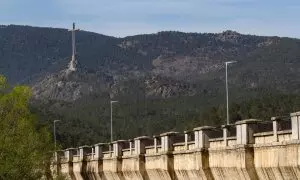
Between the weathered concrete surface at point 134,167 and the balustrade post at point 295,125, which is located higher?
the balustrade post at point 295,125

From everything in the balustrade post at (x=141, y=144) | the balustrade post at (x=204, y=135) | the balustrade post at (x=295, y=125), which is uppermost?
the balustrade post at (x=295, y=125)

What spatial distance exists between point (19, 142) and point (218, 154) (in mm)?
20789

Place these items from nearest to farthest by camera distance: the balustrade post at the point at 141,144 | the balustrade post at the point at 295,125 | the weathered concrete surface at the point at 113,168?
the balustrade post at the point at 295,125 → the balustrade post at the point at 141,144 → the weathered concrete surface at the point at 113,168

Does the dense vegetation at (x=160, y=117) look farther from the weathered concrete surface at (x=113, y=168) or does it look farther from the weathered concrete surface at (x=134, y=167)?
the weathered concrete surface at (x=134, y=167)

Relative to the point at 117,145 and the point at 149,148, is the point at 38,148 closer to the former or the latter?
the point at 117,145

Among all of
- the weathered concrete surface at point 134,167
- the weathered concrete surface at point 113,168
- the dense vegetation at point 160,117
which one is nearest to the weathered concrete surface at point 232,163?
the weathered concrete surface at point 134,167

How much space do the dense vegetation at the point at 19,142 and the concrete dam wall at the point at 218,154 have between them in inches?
197

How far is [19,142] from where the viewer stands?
145 feet

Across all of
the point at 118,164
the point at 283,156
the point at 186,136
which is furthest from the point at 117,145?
the point at 283,156

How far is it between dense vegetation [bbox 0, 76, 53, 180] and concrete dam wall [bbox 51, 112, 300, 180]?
4995mm

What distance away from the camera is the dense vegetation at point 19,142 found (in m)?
41.7

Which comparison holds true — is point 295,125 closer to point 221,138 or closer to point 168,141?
point 221,138

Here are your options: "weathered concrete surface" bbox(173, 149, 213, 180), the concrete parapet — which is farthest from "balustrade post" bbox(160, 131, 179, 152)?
the concrete parapet

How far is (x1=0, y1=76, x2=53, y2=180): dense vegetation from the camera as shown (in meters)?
41.7
